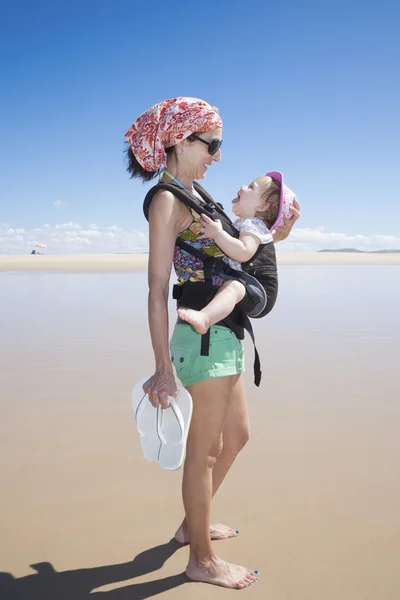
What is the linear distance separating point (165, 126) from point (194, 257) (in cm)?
57

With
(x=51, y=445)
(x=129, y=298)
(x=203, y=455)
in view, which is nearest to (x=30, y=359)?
(x=51, y=445)

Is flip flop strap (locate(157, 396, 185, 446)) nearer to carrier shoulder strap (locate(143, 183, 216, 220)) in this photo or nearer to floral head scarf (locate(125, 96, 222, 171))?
carrier shoulder strap (locate(143, 183, 216, 220))

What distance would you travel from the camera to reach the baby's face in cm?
277

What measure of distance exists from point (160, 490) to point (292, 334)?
16.6 ft

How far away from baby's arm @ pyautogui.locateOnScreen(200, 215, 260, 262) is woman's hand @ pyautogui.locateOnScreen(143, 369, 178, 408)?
573mm

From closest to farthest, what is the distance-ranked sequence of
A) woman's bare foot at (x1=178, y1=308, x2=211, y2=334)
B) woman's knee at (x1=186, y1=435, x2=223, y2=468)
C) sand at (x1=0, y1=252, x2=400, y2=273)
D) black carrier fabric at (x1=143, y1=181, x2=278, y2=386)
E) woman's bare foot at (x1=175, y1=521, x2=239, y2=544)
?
1. woman's bare foot at (x1=178, y1=308, x2=211, y2=334)
2. black carrier fabric at (x1=143, y1=181, x2=278, y2=386)
3. woman's knee at (x1=186, y1=435, x2=223, y2=468)
4. woman's bare foot at (x1=175, y1=521, x2=239, y2=544)
5. sand at (x1=0, y1=252, x2=400, y2=273)

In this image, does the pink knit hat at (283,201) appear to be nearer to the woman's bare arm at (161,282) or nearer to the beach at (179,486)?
the woman's bare arm at (161,282)

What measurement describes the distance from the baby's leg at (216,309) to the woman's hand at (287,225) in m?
0.55

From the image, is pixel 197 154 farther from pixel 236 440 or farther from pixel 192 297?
pixel 236 440

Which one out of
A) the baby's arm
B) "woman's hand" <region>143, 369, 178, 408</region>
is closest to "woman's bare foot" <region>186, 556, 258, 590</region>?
"woman's hand" <region>143, 369, 178, 408</region>

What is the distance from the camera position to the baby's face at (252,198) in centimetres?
277

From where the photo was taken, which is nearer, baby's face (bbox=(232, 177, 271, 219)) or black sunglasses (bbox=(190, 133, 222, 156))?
black sunglasses (bbox=(190, 133, 222, 156))

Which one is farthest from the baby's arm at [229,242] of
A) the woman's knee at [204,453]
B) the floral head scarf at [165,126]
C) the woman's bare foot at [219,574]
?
the woman's bare foot at [219,574]

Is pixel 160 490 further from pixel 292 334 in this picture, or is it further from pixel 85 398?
pixel 292 334
